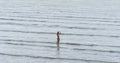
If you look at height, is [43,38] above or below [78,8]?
below

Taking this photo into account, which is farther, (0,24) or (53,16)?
(53,16)

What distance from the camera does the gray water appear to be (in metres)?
1.54

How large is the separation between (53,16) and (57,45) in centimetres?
113

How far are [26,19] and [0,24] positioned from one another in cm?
31

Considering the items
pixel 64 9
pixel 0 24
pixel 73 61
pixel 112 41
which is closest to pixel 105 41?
pixel 112 41

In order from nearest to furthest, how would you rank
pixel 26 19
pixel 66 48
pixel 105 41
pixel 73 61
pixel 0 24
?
pixel 73 61 → pixel 66 48 → pixel 105 41 → pixel 0 24 → pixel 26 19

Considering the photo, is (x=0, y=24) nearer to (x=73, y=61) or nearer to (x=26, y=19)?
(x=26, y=19)

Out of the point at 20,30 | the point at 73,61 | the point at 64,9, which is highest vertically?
the point at 64,9

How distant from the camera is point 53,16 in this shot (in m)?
2.87

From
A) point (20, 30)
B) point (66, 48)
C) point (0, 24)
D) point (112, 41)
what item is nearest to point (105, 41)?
point (112, 41)

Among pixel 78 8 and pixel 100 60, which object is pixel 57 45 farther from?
pixel 78 8

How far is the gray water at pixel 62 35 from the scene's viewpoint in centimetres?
154

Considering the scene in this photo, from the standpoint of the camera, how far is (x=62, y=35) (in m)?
2.05

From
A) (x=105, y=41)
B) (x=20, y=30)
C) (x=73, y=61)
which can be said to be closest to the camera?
(x=73, y=61)
